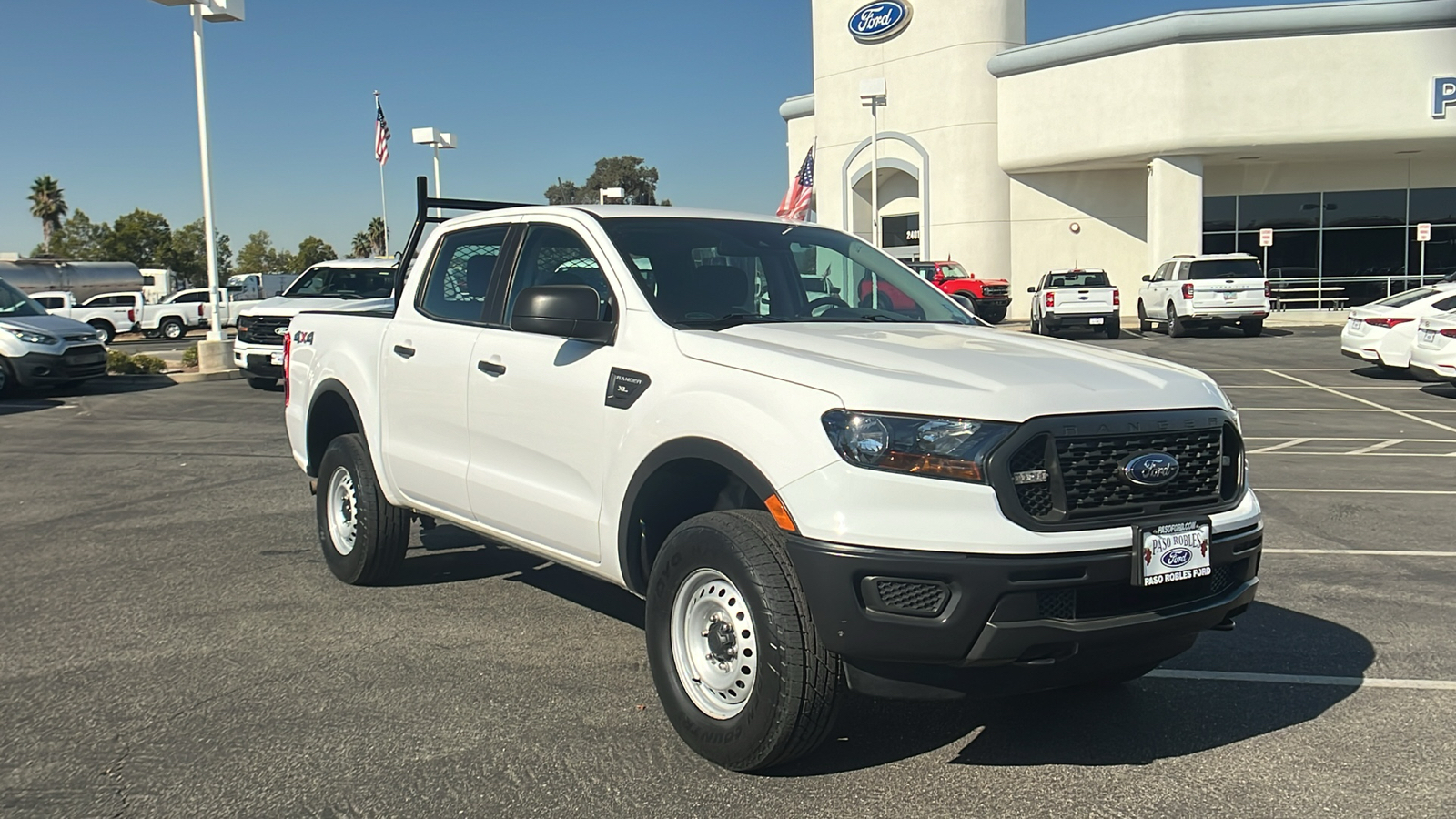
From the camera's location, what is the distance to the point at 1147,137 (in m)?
34.9

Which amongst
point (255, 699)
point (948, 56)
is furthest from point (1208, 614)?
point (948, 56)

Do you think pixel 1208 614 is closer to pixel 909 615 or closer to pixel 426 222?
pixel 909 615

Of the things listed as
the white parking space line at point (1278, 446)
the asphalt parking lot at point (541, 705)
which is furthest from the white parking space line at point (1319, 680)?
the white parking space line at point (1278, 446)

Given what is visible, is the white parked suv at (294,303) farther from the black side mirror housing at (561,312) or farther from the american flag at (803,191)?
the american flag at (803,191)

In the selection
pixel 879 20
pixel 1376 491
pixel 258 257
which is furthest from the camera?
pixel 258 257

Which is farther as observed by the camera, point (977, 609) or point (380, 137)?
point (380, 137)

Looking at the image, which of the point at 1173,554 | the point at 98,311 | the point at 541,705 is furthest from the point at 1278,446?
the point at 98,311

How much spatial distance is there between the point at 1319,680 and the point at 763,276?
9.26ft

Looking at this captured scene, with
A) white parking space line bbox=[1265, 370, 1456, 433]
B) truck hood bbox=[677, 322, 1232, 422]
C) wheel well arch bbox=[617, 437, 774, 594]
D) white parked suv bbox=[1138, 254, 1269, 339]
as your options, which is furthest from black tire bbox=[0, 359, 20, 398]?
white parked suv bbox=[1138, 254, 1269, 339]

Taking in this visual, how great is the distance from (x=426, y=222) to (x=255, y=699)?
10.0 feet

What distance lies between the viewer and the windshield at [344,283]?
18.0 m

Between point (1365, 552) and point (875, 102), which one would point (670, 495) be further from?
point (875, 102)

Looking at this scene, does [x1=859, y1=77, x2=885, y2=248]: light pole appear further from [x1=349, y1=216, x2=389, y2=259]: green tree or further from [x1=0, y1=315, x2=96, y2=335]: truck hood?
[x1=349, y1=216, x2=389, y2=259]: green tree

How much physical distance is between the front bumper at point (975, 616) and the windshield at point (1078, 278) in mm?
27357
